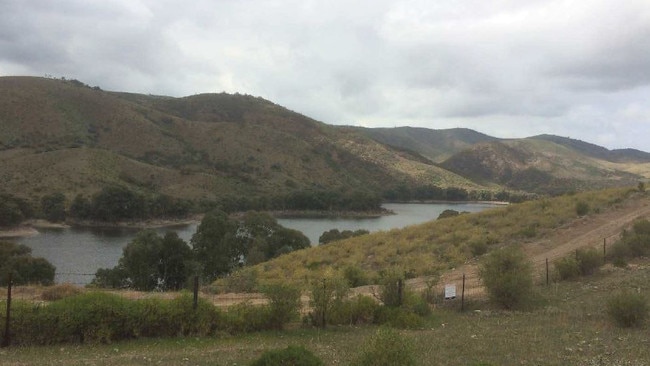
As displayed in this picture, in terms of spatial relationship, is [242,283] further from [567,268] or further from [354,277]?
[567,268]

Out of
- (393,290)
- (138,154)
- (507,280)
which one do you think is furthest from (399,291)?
(138,154)

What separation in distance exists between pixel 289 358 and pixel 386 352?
1.52 metres

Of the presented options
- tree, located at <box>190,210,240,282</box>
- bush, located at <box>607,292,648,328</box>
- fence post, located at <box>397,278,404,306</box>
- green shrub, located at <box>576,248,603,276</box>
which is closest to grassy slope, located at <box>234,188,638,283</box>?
green shrub, located at <box>576,248,603,276</box>

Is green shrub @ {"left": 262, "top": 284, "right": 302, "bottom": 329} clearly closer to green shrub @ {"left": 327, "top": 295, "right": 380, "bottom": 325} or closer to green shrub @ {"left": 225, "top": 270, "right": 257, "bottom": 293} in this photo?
Answer: green shrub @ {"left": 327, "top": 295, "right": 380, "bottom": 325}

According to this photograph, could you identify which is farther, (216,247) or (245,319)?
(216,247)

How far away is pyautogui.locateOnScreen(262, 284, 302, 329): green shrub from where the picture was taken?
14594 mm

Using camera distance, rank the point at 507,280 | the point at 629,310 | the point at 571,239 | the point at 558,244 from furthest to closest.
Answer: the point at 571,239 < the point at 558,244 < the point at 507,280 < the point at 629,310

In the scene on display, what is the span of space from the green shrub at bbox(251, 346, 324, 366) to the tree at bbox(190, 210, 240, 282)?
38741mm

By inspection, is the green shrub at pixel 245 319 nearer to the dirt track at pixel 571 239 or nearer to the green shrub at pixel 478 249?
the dirt track at pixel 571 239

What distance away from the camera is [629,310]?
14.1m

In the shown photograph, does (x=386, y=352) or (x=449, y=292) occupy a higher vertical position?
(x=386, y=352)

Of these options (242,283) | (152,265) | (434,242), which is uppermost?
(434,242)

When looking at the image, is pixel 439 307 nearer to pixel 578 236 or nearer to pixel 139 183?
pixel 578 236

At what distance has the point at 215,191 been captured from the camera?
456 feet
